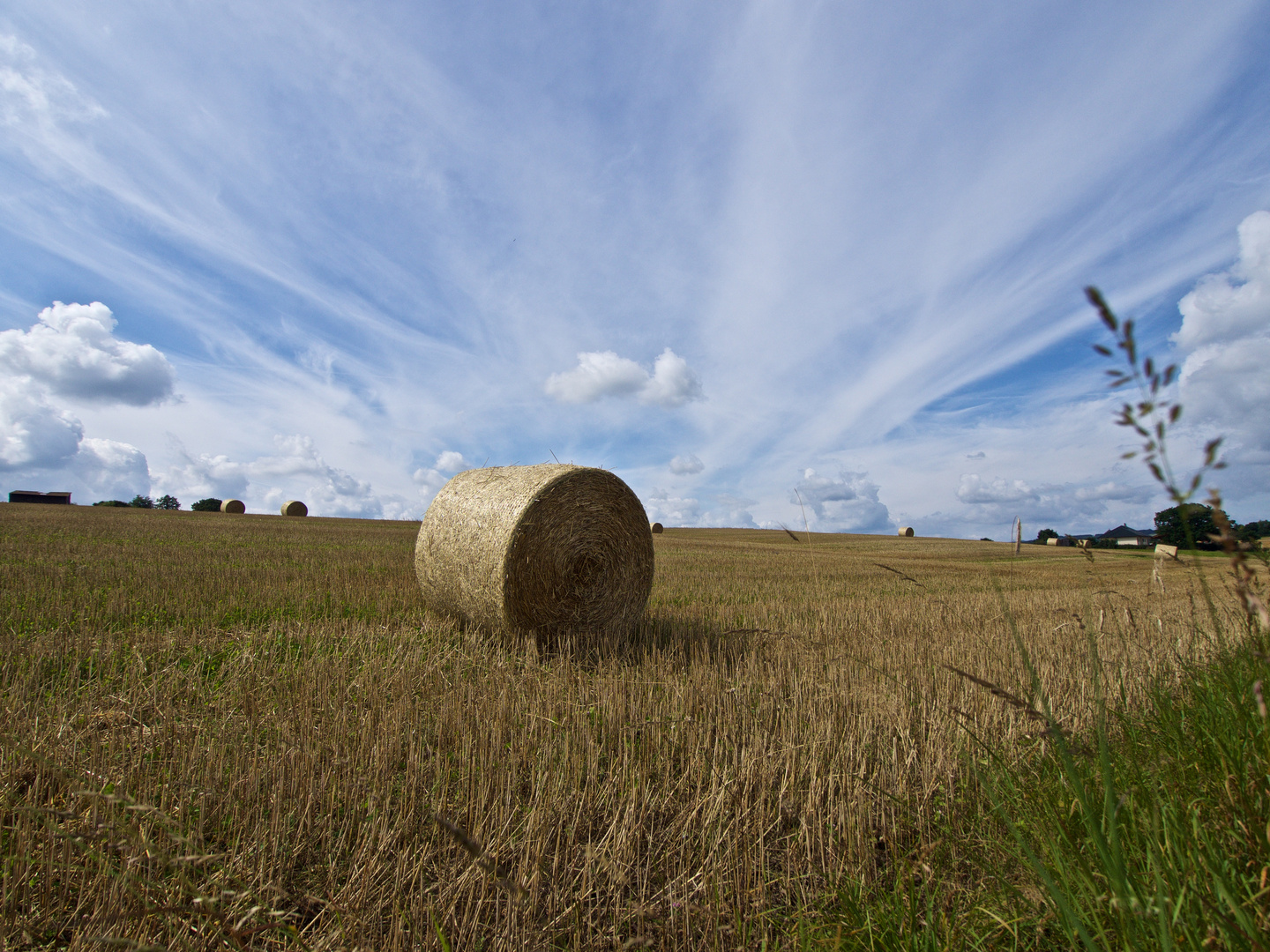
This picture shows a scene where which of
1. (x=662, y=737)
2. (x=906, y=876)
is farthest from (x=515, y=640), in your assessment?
(x=906, y=876)

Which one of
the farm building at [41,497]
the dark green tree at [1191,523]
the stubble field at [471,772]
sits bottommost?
the stubble field at [471,772]

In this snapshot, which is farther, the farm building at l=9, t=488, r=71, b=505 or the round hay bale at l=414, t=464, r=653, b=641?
the farm building at l=9, t=488, r=71, b=505

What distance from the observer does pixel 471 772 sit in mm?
3289

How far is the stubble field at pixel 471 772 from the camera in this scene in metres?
2.41

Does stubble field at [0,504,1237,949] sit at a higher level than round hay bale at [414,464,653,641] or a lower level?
lower

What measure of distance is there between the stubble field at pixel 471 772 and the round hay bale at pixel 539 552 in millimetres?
463

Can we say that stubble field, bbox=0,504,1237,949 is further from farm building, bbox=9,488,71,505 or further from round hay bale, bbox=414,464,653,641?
farm building, bbox=9,488,71,505

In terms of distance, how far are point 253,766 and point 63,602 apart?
19.1 feet

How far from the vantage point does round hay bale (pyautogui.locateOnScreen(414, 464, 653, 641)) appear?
6637 mm

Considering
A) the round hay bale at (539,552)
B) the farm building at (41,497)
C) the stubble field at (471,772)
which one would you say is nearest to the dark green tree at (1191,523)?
the stubble field at (471,772)

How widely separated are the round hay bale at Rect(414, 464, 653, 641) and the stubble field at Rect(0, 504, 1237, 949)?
46 cm

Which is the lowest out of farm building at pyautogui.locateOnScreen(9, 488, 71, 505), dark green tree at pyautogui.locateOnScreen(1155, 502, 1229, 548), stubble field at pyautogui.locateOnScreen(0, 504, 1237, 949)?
stubble field at pyautogui.locateOnScreen(0, 504, 1237, 949)

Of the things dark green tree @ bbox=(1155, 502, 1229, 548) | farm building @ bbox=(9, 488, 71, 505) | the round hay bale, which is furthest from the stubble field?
farm building @ bbox=(9, 488, 71, 505)

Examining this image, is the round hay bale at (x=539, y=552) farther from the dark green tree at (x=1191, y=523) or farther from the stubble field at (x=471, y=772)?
the dark green tree at (x=1191, y=523)
